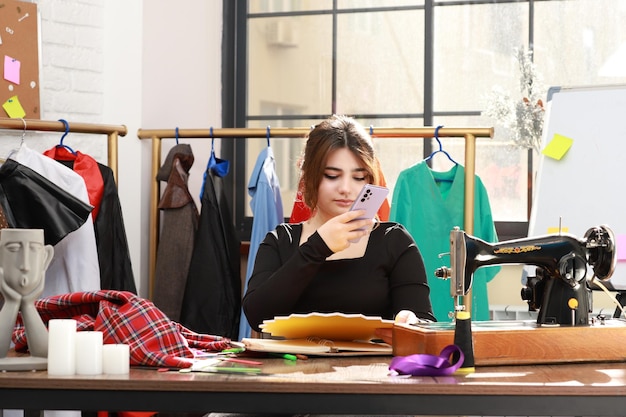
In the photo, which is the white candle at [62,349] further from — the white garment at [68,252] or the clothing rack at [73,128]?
the clothing rack at [73,128]

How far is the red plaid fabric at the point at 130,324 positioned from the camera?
6.03 feet

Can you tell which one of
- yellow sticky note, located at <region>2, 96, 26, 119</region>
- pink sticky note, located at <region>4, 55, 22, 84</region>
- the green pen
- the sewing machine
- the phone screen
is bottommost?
the green pen

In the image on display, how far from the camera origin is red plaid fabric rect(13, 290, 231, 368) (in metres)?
1.84

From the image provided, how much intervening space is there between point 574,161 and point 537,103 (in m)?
0.53

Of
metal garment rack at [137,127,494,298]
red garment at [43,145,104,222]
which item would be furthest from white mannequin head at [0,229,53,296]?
metal garment rack at [137,127,494,298]

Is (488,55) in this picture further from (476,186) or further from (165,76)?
(165,76)

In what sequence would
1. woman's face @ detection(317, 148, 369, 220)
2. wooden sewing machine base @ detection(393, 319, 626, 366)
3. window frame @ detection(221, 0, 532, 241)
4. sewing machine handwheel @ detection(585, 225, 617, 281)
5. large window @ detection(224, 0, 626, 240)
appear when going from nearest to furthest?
wooden sewing machine base @ detection(393, 319, 626, 366), sewing machine handwheel @ detection(585, 225, 617, 281), woman's face @ detection(317, 148, 369, 220), large window @ detection(224, 0, 626, 240), window frame @ detection(221, 0, 532, 241)

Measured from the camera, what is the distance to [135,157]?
12.6 ft

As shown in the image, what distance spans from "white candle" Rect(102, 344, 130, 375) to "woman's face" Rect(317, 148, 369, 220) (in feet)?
3.11

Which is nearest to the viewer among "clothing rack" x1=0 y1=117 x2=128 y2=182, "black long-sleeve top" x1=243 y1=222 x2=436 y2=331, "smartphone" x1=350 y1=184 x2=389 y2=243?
"smartphone" x1=350 y1=184 x2=389 y2=243

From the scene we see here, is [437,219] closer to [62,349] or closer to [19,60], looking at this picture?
[19,60]

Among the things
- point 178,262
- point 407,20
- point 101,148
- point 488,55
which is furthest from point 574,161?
point 101,148

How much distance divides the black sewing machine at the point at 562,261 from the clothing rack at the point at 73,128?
68.6 inches

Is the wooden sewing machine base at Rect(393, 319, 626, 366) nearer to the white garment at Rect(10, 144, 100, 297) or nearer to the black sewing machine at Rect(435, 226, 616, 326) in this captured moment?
the black sewing machine at Rect(435, 226, 616, 326)
